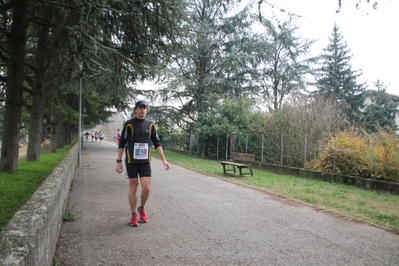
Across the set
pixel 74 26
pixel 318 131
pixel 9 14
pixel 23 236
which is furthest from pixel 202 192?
pixel 318 131

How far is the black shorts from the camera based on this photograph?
4.96 meters

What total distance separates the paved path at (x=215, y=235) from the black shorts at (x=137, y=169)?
2.60 feet

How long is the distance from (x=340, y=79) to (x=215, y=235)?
38553 millimetres

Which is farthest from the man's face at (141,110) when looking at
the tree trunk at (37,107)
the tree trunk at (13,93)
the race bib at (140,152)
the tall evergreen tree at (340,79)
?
the tall evergreen tree at (340,79)

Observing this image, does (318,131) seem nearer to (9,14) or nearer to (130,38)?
(130,38)

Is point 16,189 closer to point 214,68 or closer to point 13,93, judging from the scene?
point 13,93

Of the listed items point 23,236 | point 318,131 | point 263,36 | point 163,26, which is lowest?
point 23,236

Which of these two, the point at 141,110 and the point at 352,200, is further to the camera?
the point at 352,200

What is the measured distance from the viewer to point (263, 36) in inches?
A: 986

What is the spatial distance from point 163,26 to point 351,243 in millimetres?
6410

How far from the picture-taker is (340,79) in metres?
38.8

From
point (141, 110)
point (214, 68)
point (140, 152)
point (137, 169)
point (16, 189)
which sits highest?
point (214, 68)

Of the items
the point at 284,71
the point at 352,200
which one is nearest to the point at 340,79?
the point at 284,71

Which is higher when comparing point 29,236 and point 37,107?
point 37,107
